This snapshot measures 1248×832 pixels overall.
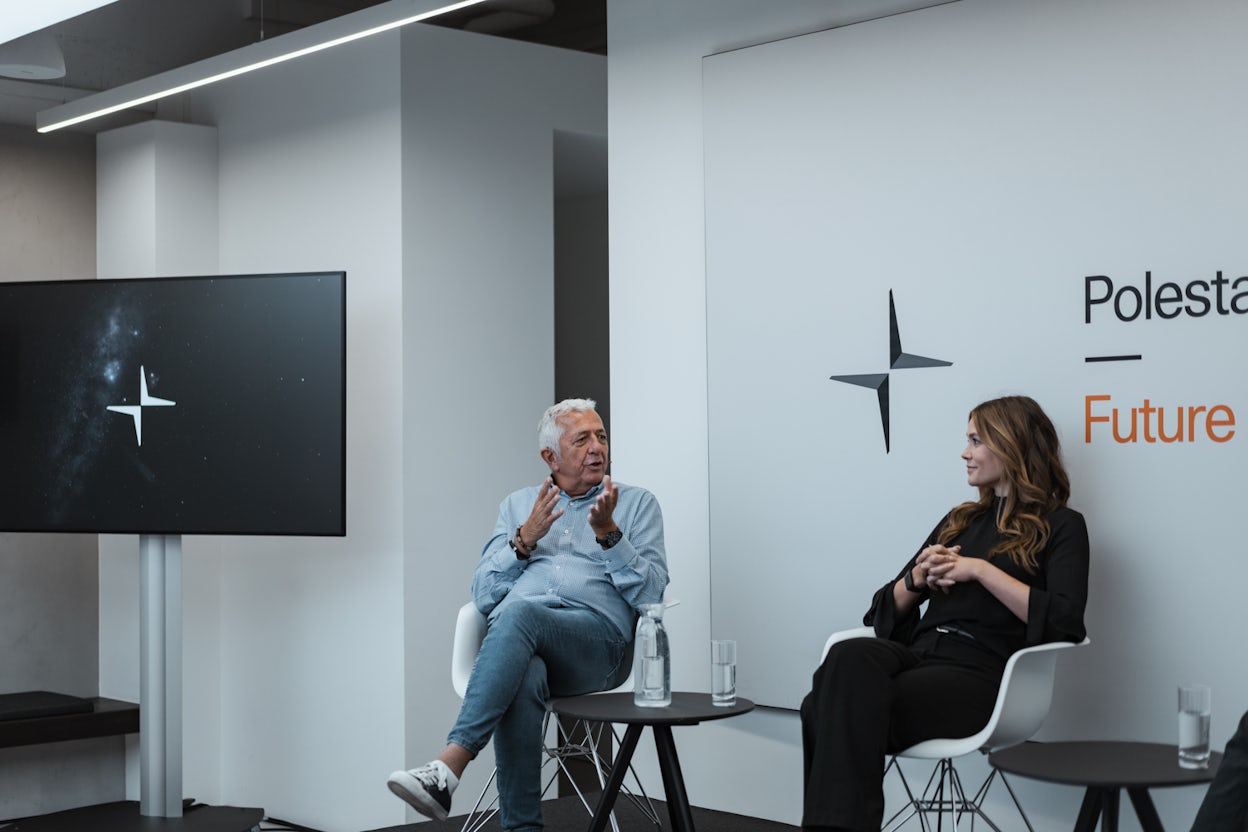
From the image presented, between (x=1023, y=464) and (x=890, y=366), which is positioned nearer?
(x=1023, y=464)

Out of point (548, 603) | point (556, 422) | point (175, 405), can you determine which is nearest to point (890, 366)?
point (556, 422)

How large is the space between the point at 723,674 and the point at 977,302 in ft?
4.13

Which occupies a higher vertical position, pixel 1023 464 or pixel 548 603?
pixel 1023 464

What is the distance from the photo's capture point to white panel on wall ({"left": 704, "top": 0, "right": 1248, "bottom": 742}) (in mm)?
3684

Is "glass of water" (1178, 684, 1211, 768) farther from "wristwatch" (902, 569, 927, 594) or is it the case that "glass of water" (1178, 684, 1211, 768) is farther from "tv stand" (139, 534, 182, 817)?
"tv stand" (139, 534, 182, 817)

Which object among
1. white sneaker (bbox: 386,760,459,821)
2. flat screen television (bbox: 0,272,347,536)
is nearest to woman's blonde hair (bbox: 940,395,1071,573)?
white sneaker (bbox: 386,760,459,821)

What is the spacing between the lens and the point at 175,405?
5398 mm

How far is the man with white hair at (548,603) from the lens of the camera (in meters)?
3.99

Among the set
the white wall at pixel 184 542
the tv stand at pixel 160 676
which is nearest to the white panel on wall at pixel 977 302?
the tv stand at pixel 160 676

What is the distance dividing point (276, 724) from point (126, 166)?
2.54 metres

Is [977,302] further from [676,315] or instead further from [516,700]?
[516,700]

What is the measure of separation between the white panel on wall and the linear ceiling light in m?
1.03

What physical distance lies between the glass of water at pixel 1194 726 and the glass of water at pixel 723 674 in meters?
1.18

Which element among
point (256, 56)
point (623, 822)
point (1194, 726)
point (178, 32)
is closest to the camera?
point (1194, 726)
